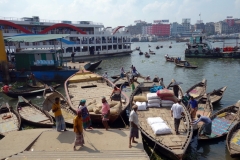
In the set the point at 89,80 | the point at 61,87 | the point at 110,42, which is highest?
the point at 110,42

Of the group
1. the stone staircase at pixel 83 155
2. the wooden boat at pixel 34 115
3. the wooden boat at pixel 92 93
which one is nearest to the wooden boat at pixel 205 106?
the wooden boat at pixel 92 93

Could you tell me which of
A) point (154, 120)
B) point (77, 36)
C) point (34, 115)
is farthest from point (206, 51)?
point (34, 115)

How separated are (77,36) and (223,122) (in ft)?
142

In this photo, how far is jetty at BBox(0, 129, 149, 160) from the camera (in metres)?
6.45

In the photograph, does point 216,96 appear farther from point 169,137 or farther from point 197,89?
point 169,137

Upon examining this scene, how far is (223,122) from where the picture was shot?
11406mm

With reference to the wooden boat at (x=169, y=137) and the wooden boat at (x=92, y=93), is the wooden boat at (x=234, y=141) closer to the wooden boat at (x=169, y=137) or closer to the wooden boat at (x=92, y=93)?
the wooden boat at (x=169, y=137)

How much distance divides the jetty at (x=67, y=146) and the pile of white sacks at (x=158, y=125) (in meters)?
1.60

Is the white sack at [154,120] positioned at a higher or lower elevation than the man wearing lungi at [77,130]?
lower

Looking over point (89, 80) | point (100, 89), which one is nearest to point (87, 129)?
point (100, 89)

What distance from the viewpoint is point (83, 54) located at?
1975 inches

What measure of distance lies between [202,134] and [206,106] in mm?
3980

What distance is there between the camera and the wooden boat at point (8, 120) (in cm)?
1106

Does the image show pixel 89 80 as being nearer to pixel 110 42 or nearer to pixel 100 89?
pixel 100 89
